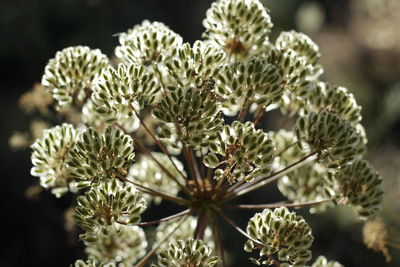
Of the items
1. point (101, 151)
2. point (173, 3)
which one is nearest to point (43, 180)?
point (101, 151)

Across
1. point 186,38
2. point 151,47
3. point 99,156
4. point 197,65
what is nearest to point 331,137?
point 197,65

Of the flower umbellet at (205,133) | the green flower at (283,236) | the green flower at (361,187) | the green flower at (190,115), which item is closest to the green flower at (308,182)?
the flower umbellet at (205,133)

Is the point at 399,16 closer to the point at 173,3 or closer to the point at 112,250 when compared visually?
the point at 173,3

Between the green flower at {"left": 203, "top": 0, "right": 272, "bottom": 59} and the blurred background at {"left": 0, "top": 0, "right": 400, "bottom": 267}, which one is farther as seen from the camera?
the blurred background at {"left": 0, "top": 0, "right": 400, "bottom": 267}

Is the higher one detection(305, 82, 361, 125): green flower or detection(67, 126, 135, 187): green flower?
detection(305, 82, 361, 125): green flower

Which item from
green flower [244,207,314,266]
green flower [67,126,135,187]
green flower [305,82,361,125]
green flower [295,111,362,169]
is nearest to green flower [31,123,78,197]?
green flower [67,126,135,187]

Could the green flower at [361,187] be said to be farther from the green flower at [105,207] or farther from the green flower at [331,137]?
the green flower at [105,207]

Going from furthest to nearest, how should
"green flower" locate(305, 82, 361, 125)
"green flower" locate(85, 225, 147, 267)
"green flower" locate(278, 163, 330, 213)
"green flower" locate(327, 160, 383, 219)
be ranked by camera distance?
"green flower" locate(278, 163, 330, 213) → "green flower" locate(85, 225, 147, 267) → "green flower" locate(305, 82, 361, 125) → "green flower" locate(327, 160, 383, 219)

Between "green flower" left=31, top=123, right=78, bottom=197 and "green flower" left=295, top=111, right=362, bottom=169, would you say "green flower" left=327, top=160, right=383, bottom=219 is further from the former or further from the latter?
"green flower" left=31, top=123, right=78, bottom=197
